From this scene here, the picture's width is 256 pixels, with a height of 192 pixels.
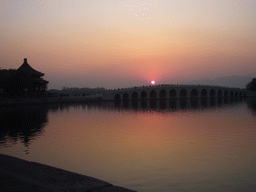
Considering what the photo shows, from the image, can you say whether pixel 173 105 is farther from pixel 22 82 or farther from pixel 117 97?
pixel 117 97

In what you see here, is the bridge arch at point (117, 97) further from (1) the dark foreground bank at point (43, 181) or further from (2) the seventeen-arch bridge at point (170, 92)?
(1) the dark foreground bank at point (43, 181)

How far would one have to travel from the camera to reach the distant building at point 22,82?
47531 mm

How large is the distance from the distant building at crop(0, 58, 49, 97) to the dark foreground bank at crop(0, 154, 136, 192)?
43.4 metres

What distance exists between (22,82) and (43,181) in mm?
45089

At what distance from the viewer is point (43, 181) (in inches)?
238

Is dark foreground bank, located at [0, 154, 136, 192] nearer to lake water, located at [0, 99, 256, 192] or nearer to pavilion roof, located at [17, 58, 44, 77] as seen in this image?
lake water, located at [0, 99, 256, 192]

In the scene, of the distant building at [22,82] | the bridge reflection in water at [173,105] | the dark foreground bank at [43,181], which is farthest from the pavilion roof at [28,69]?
the dark foreground bank at [43,181]

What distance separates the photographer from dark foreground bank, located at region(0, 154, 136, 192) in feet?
18.0

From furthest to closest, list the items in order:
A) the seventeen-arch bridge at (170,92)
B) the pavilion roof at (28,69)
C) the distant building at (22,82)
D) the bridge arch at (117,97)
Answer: the bridge arch at (117,97) → the seventeen-arch bridge at (170,92) → the pavilion roof at (28,69) → the distant building at (22,82)

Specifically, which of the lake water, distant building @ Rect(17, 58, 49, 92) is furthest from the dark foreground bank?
distant building @ Rect(17, 58, 49, 92)

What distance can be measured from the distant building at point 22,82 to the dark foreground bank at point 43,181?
43.4m

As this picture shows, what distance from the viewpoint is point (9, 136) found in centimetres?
1595

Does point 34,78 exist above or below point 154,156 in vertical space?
above

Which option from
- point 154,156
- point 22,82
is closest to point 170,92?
point 22,82
